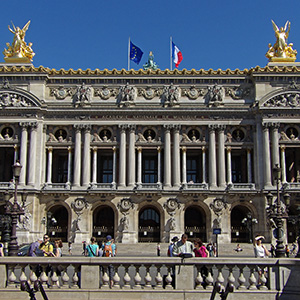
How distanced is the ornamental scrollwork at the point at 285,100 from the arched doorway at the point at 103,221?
2258 cm

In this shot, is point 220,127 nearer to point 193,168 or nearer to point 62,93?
point 193,168

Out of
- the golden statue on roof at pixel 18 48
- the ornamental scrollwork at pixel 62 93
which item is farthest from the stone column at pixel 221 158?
the golden statue on roof at pixel 18 48

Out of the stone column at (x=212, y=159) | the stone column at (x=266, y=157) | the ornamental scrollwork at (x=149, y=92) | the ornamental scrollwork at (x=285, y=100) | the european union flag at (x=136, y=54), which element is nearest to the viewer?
the stone column at (x=266, y=157)

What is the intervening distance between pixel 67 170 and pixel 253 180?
899 inches

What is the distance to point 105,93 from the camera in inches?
2323

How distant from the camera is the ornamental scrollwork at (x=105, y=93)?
58938 millimetres

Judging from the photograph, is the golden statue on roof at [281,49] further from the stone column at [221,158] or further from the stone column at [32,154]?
the stone column at [32,154]

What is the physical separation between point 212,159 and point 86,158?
14.8 meters

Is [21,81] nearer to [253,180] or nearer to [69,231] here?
[69,231]

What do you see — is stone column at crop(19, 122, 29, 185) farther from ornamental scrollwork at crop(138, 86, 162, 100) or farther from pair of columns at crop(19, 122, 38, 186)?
ornamental scrollwork at crop(138, 86, 162, 100)

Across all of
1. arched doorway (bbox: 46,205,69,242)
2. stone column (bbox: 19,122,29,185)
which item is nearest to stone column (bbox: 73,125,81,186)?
arched doorway (bbox: 46,205,69,242)

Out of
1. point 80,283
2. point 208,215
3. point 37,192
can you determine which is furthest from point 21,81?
point 80,283

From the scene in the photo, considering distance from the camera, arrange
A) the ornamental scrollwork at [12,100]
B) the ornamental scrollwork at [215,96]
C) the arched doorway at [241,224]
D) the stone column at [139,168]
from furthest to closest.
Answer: the ornamental scrollwork at [215,96]
the ornamental scrollwork at [12,100]
the stone column at [139,168]
the arched doorway at [241,224]

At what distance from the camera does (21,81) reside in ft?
192
